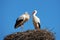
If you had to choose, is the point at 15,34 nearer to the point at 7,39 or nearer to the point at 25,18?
the point at 7,39

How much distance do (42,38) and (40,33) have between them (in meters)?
0.26

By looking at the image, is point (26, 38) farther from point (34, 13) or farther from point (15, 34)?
point (34, 13)

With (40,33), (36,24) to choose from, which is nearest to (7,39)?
(40,33)

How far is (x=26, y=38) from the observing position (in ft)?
35.8

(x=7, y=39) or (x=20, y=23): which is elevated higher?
(x=20, y=23)

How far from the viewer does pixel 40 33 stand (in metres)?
11.2

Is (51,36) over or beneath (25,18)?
beneath

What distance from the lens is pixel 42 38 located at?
10961 millimetres

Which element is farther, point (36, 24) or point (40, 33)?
point (36, 24)

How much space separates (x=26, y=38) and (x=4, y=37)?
2.57 feet

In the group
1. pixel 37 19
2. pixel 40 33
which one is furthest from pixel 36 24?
pixel 40 33

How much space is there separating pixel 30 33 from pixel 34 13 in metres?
2.19

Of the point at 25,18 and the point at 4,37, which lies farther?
the point at 25,18

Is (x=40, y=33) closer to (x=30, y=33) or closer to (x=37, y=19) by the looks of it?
(x=30, y=33)
